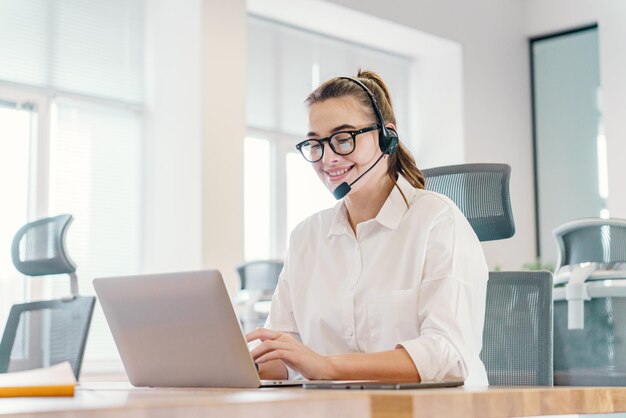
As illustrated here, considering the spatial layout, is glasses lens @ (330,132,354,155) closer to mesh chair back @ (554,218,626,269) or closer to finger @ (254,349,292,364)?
finger @ (254,349,292,364)

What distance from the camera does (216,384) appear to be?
1.35 m

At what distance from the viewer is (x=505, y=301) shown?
2.13m

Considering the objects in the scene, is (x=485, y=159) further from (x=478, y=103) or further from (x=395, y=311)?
(x=395, y=311)

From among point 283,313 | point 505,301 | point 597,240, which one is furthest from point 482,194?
point 597,240

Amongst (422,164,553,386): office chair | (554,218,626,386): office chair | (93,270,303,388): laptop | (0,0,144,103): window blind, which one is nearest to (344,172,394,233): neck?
(422,164,553,386): office chair


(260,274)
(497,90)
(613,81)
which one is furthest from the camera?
(497,90)

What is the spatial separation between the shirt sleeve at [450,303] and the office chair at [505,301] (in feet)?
0.87

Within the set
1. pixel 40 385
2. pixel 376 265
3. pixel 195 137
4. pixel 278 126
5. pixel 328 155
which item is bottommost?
pixel 40 385

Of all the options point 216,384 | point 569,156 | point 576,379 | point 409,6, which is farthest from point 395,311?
point 569,156

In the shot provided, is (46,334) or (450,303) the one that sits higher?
(450,303)

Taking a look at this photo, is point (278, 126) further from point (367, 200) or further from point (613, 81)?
point (367, 200)

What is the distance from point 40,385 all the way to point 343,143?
37.9 inches

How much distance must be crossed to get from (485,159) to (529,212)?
56 cm

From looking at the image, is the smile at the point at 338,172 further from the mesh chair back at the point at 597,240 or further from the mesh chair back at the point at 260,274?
the mesh chair back at the point at 260,274
